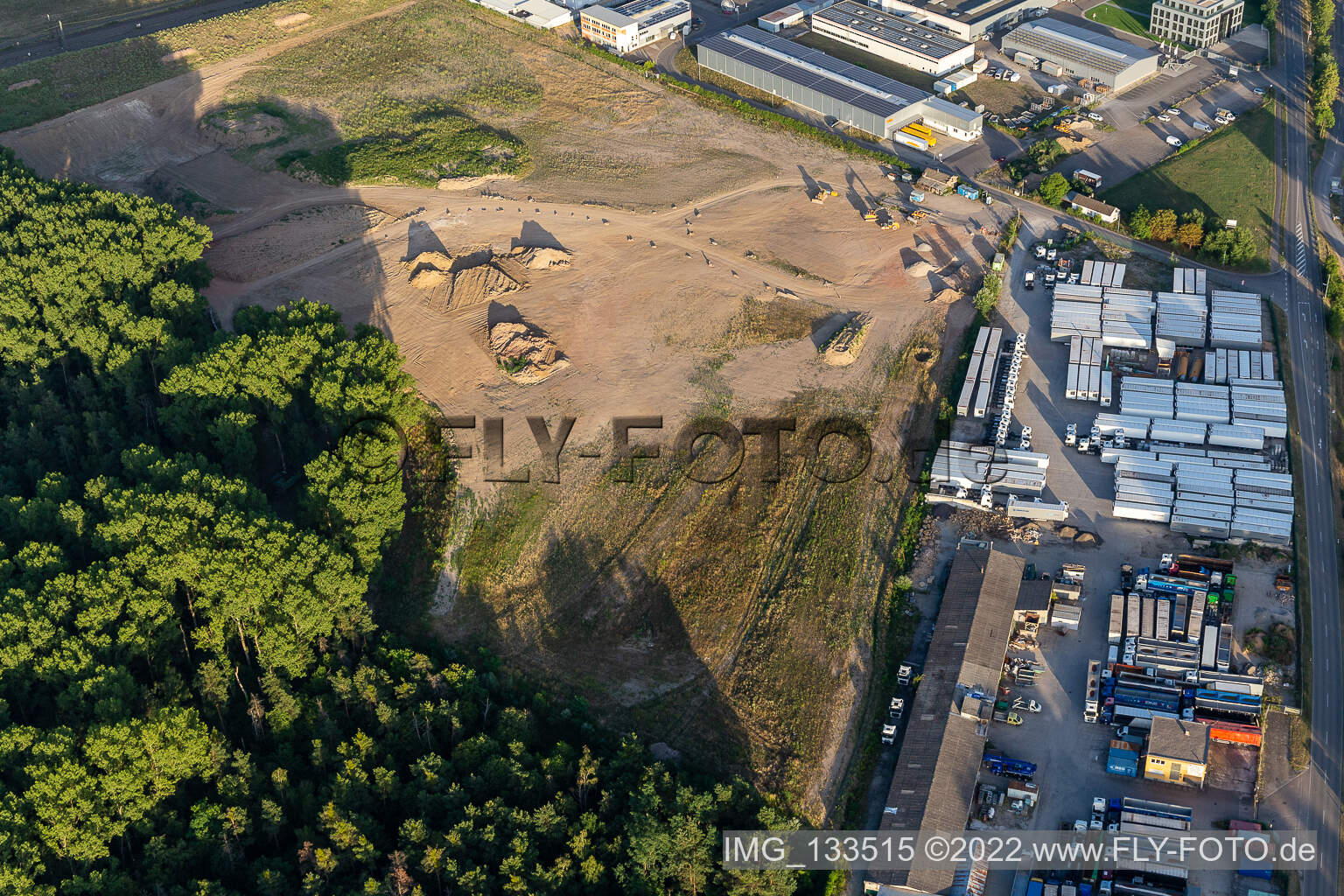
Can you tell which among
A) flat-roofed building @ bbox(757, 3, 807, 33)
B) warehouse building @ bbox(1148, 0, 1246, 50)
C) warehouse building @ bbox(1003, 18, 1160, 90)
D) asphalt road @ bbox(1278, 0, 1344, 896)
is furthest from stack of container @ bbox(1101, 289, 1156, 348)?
flat-roofed building @ bbox(757, 3, 807, 33)

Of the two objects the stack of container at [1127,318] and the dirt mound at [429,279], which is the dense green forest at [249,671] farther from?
the stack of container at [1127,318]

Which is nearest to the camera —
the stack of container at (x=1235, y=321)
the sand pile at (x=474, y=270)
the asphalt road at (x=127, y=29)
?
the stack of container at (x=1235, y=321)

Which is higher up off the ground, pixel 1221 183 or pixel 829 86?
pixel 829 86

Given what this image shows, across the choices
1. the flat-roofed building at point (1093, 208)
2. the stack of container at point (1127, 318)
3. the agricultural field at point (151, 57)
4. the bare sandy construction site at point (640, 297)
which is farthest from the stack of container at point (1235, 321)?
the agricultural field at point (151, 57)

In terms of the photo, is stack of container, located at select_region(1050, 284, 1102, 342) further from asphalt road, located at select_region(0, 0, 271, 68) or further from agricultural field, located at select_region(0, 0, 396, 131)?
asphalt road, located at select_region(0, 0, 271, 68)

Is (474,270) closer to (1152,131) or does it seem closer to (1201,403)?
(1201,403)

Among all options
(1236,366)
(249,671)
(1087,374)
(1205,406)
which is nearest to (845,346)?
(1087,374)

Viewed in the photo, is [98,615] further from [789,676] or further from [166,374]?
[789,676]
